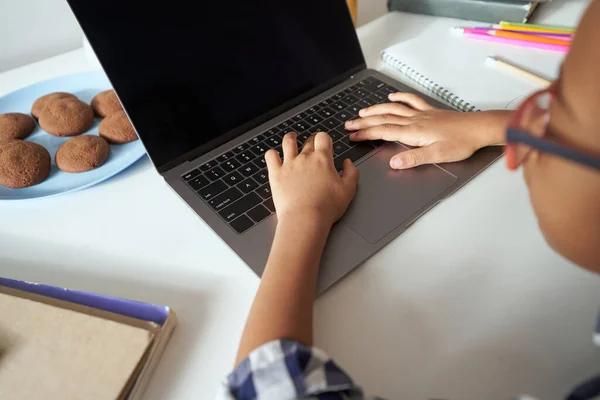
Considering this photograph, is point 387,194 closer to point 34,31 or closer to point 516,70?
point 516,70

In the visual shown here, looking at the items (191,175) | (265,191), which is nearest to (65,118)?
(191,175)

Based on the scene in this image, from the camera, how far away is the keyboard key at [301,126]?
0.64m

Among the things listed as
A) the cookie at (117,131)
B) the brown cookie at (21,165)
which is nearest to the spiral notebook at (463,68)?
the cookie at (117,131)

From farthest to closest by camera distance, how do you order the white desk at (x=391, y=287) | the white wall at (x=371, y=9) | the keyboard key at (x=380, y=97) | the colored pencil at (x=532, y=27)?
1. the white wall at (x=371, y=9)
2. the colored pencil at (x=532, y=27)
3. the keyboard key at (x=380, y=97)
4. the white desk at (x=391, y=287)

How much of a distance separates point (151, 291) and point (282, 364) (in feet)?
0.61

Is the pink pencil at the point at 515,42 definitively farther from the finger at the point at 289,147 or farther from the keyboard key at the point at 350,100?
the finger at the point at 289,147

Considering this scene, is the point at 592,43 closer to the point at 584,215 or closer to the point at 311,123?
the point at 584,215

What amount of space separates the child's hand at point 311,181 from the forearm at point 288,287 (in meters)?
0.02

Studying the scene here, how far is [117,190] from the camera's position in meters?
0.59

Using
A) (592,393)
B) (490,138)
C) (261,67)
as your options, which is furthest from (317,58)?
(592,393)

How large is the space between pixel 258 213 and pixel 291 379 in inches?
8.8

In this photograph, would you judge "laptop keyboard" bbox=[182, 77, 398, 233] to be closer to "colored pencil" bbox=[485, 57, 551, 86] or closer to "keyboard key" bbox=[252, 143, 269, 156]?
"keyboard key" bbox=[252, 143, 269, 156]

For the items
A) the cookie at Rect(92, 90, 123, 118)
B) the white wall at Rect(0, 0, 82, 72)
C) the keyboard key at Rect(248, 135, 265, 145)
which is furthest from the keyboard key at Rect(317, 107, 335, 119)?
the white wall at Rect(0, 0, 82, 72)

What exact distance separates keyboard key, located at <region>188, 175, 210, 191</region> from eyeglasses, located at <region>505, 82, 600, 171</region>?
0.37 meters
